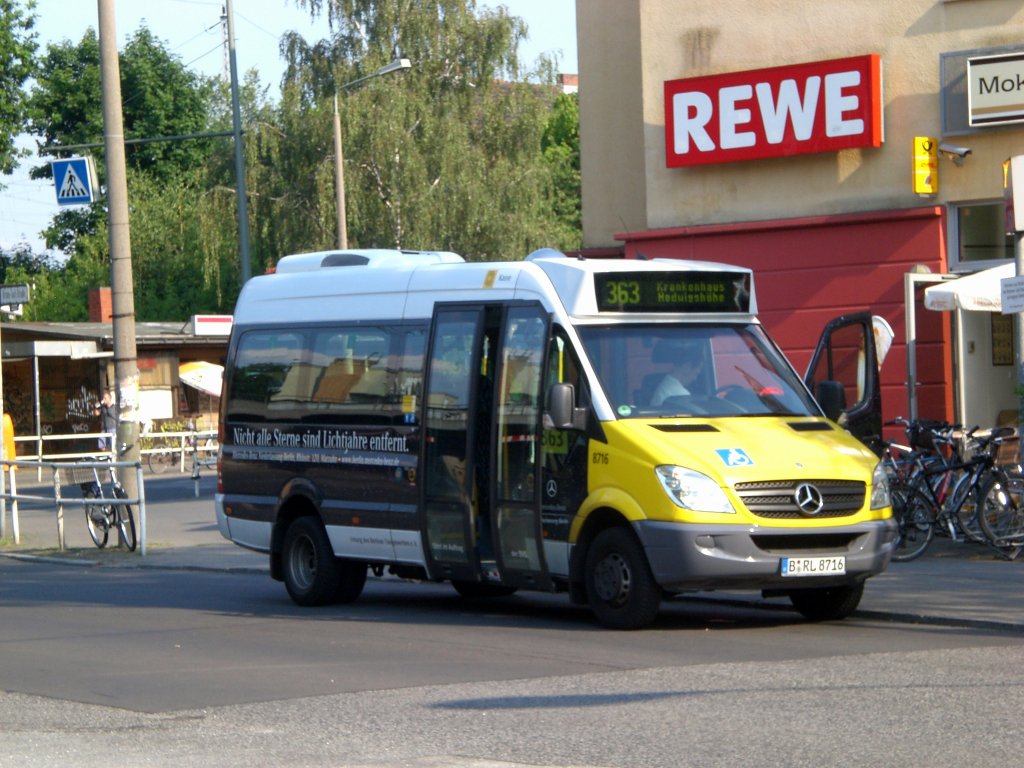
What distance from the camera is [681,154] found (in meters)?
22.1

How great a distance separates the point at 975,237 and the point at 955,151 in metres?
1.16

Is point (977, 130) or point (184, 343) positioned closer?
point (977, 130)

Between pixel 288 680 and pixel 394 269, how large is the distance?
4751 mm

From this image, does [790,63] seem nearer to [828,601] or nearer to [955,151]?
[955,151]

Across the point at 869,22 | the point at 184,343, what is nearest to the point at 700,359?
the point at 869,22

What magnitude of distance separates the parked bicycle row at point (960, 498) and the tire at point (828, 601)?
3.23 meters

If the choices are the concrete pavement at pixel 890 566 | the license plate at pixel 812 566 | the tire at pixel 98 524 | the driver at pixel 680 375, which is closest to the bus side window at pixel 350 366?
the driver at pixel 680 375

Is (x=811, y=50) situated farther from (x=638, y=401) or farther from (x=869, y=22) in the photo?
(x=638, y=401)

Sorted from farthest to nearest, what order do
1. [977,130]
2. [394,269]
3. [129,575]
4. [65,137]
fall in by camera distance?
[65,137] → [977,130] → [129,575] → [394,269]

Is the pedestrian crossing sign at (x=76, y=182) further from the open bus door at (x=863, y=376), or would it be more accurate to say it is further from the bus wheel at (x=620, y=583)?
the bus wheel at (x=620, y=583)

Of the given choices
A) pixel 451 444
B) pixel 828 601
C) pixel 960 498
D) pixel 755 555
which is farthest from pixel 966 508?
pixel 451 444

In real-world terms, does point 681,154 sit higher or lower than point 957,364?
higher

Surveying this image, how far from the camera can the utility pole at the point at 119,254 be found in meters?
20.4

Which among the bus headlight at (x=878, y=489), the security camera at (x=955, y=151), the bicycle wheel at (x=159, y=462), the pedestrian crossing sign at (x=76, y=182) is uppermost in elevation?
the pedestrian crossing sign at (x=76, y=182)
